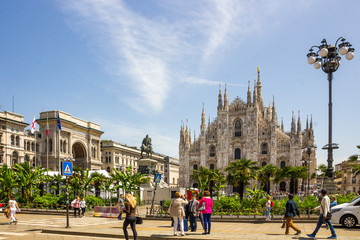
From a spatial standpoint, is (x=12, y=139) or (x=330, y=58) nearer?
(x=330, y=58)

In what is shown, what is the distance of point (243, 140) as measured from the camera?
80875mm

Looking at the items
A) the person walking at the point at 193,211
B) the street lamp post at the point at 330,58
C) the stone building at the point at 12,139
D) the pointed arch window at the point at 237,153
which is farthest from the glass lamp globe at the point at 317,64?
the pointed arch window at the point at 237,153

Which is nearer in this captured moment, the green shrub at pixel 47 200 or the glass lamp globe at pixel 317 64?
the glass lamp globe at pixel 317 64

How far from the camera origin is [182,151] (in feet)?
283

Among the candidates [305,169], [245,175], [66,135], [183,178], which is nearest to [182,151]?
[183,178]

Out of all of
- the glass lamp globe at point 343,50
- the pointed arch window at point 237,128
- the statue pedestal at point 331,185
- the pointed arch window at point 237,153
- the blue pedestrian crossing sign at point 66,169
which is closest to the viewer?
the blue pedestrian crossing sign at point 66,169

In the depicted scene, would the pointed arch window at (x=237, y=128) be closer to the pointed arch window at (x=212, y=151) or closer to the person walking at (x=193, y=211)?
the pointed arch window at (x=212, y=151)

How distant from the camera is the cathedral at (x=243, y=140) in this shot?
7569cm

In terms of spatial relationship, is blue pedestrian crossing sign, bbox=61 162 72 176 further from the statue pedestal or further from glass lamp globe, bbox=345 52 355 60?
glass lamp globe, bbox=345 52 355 60

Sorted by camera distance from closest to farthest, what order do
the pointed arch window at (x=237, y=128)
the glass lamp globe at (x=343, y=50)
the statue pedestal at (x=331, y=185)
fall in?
the glass lamp globe at (x=343, y=50)
the statue pedestal at (x=331, y=185)
the pointed arch window at (x=237, y=128)

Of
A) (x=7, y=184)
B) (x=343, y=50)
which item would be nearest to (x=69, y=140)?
(x=7, y=184)

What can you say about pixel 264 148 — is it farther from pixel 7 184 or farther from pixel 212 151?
pixel 7 184

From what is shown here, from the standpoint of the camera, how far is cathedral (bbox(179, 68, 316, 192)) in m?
75.7

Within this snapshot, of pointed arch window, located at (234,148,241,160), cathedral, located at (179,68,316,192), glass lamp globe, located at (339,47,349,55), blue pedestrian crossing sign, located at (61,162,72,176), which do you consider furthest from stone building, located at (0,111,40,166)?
glass lamp globe, located at (339,47,349,55)
